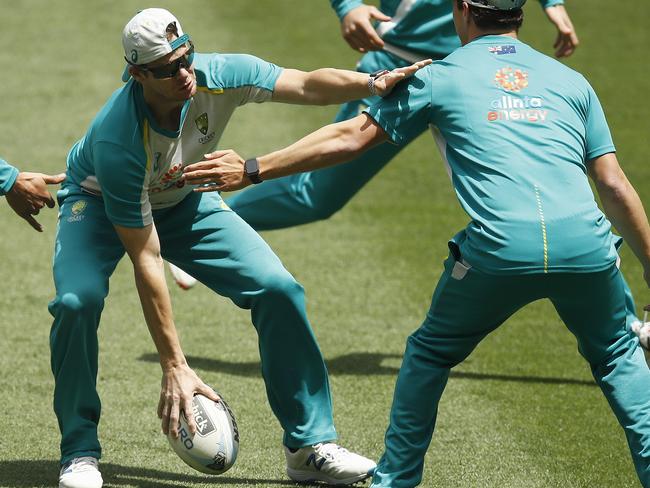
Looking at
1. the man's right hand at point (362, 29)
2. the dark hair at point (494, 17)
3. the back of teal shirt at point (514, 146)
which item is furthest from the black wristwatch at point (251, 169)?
the man's right hand at point (362, 29)

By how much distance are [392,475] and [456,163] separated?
1266mm

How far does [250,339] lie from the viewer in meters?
7.75

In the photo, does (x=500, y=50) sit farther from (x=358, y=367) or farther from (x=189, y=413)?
(x=358, y=367)

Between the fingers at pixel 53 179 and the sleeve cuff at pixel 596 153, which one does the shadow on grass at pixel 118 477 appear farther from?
the sleeve cuff at pixel 596 153

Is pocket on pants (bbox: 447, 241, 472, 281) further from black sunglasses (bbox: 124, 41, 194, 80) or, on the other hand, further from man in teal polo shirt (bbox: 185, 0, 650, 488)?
black sunglasses (bbox: 124, 41, 194, 80)

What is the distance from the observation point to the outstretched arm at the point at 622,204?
15.7 ft

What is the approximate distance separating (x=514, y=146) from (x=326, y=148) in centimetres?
75

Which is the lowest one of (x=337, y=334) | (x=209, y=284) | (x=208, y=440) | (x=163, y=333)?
(x=337, y=334)

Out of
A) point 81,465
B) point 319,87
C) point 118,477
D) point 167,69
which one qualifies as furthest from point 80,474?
point 319,87

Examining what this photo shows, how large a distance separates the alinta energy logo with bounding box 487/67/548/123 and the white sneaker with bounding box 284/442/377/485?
5.84 ft

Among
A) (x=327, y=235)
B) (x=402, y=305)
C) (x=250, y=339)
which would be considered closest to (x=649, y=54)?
(x=327, y=235)

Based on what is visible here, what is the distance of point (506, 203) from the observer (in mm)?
4555

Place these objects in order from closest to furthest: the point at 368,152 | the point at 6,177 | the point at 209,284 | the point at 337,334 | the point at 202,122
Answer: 1. the point at 202,122
2. the point at 6,177
3. the point at 209,284
4. the point at 368,152
5. the point at 337,334

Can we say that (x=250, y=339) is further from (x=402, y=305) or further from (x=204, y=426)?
(x=204, y=426)
